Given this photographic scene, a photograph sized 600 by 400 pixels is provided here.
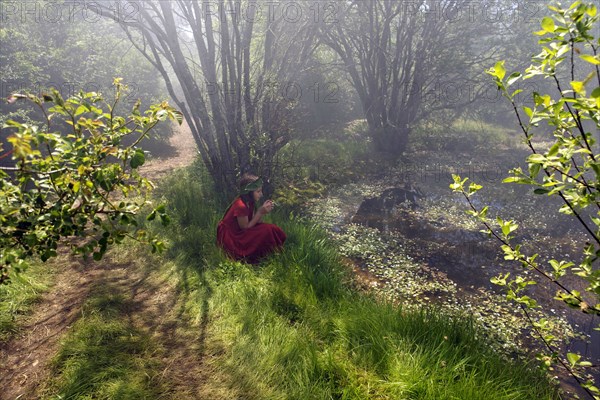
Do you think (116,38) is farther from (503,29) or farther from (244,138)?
(503,29)

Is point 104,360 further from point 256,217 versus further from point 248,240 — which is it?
point 256,217

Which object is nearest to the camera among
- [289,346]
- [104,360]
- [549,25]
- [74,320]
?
[549,25]

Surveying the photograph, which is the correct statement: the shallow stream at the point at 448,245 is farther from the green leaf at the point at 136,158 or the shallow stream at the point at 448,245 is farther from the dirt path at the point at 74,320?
the green leaf at the point at 136,158

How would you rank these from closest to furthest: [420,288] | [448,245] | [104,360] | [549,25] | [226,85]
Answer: [549,25], [104,360], [420,288], [448,245], [226,85]

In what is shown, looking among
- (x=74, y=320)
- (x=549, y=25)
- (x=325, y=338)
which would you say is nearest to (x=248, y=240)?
(x=325, y=338)

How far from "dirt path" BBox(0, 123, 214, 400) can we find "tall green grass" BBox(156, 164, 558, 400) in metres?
0.26

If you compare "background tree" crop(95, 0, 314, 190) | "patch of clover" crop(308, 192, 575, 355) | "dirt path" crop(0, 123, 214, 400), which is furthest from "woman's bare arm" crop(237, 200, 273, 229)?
"background tree" crop(95, 0, 314, 190)

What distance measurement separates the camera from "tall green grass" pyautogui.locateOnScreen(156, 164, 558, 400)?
2736 mm

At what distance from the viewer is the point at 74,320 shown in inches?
133

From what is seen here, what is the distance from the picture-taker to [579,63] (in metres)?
17.2

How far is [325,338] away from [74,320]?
2560 millimetres

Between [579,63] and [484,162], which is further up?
[579,63]

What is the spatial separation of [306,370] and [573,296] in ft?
6.52

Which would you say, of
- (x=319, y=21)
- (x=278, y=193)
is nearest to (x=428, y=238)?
(x=278, y=193)
